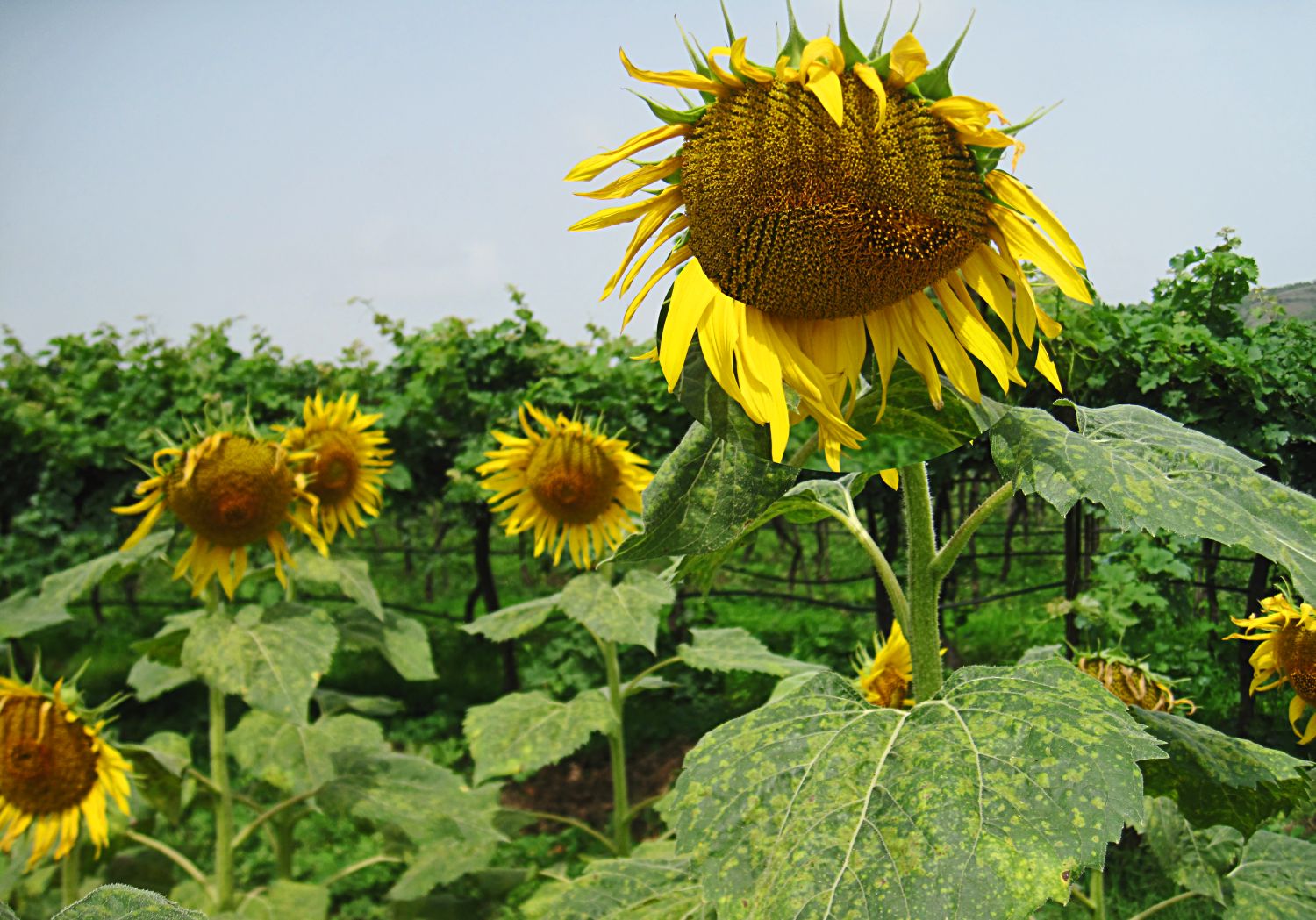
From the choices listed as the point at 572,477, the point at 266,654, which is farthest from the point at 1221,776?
the point at 266,654

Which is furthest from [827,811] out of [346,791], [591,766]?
[591,766]

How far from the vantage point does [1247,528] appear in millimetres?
974

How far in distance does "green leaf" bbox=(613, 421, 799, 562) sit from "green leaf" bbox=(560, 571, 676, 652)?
5.28ft

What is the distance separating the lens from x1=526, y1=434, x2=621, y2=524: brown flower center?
3.07 metres

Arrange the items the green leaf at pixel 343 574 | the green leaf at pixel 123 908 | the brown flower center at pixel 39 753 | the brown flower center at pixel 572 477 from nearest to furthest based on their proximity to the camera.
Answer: the green leaf at pixel 123 908 → the brown flower center at pixel 39 753 → the brown flower center at pixel 572 477 → the green leaf at pixel 343 574

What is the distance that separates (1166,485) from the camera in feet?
3.36

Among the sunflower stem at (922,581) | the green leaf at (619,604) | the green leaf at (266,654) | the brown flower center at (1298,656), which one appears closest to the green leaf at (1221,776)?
the brown flower center at (1298,656)

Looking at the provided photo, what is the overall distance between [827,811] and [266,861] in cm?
434

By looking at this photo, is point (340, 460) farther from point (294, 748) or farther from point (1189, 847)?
point (1189, 847)

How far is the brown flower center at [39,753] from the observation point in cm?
245

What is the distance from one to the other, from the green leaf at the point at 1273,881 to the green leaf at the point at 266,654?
2.03m

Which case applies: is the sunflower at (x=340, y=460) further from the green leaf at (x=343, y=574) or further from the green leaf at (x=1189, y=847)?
the green leaf at (x=1189, y=847)

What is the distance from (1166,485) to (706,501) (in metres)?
0.46

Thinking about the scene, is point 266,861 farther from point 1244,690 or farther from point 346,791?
point 1244,690
